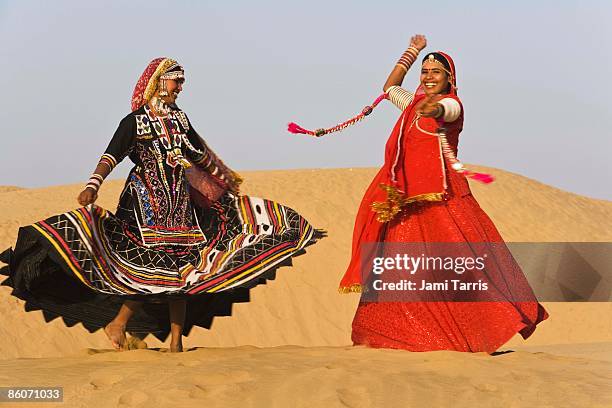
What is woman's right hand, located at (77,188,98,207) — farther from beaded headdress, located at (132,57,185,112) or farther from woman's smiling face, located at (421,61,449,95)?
woman's smiling face, located at (421,61,449,95)

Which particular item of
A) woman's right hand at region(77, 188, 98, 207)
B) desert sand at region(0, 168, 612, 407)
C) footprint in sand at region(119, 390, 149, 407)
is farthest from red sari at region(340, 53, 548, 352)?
footprint in sand at region(119, 390, 149, 407)

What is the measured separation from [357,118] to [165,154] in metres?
1.80

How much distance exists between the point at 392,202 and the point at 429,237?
0.43 m

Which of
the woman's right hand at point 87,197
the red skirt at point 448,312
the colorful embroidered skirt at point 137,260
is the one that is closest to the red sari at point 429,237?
the red skirt at point 448,312

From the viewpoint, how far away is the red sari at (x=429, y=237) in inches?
280

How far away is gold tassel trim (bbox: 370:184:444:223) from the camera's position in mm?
7336

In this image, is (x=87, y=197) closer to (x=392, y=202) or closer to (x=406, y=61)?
(x=392, y=202)

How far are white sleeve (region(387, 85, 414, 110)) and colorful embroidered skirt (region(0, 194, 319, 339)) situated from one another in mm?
1379

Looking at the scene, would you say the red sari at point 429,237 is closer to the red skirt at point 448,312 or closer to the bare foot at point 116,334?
the red skirt at point 448,312

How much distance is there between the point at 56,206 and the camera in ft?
65.9

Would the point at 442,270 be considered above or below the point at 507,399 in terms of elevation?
above

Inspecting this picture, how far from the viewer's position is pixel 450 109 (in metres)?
7.09

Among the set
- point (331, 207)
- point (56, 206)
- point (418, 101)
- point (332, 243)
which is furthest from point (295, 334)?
point (418, 101)

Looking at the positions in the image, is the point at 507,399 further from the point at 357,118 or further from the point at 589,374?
the point at 357,118
